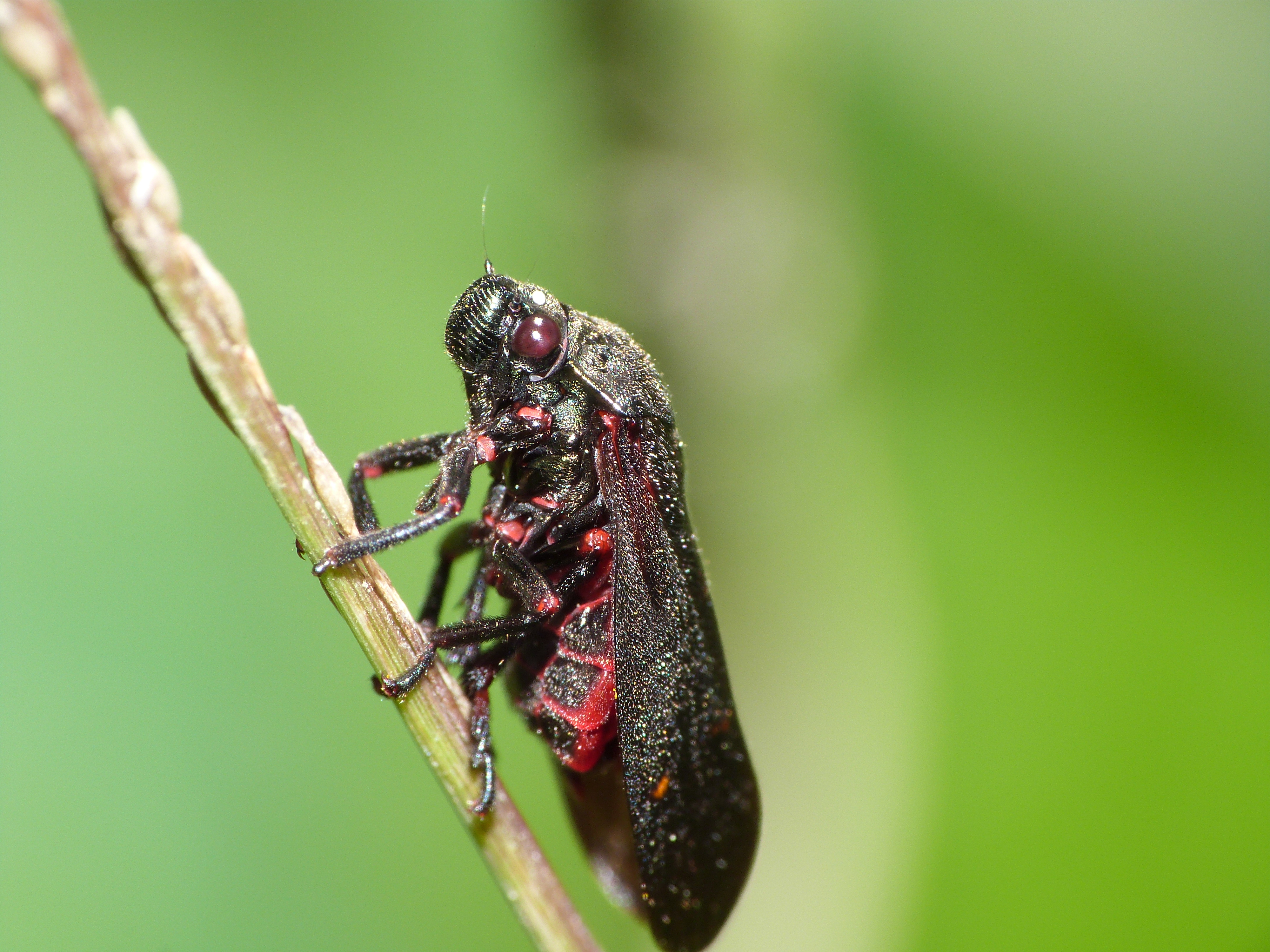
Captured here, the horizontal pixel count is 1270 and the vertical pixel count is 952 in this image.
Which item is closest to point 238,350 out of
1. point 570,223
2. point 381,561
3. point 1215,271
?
point 381,561

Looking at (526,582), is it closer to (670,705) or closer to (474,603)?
(474,603)

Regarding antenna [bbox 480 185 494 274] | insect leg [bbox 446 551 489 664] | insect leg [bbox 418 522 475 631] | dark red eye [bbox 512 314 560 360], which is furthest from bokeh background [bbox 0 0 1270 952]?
dark red eye [bbox 512 314 560 360]

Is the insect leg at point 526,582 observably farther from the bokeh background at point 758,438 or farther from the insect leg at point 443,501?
the bokeh background at point 758,438

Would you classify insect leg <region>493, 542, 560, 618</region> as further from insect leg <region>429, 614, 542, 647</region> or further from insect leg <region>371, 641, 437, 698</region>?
insect leg <region>371, 641, 437, 698</region>

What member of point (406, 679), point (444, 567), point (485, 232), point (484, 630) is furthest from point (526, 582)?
point (485, 232)

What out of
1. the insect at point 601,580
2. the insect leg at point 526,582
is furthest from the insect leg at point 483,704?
the insect leg at point 526,582

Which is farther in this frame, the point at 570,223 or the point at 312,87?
the point at 570,223

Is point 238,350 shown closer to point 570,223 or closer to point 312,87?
point 312,87
